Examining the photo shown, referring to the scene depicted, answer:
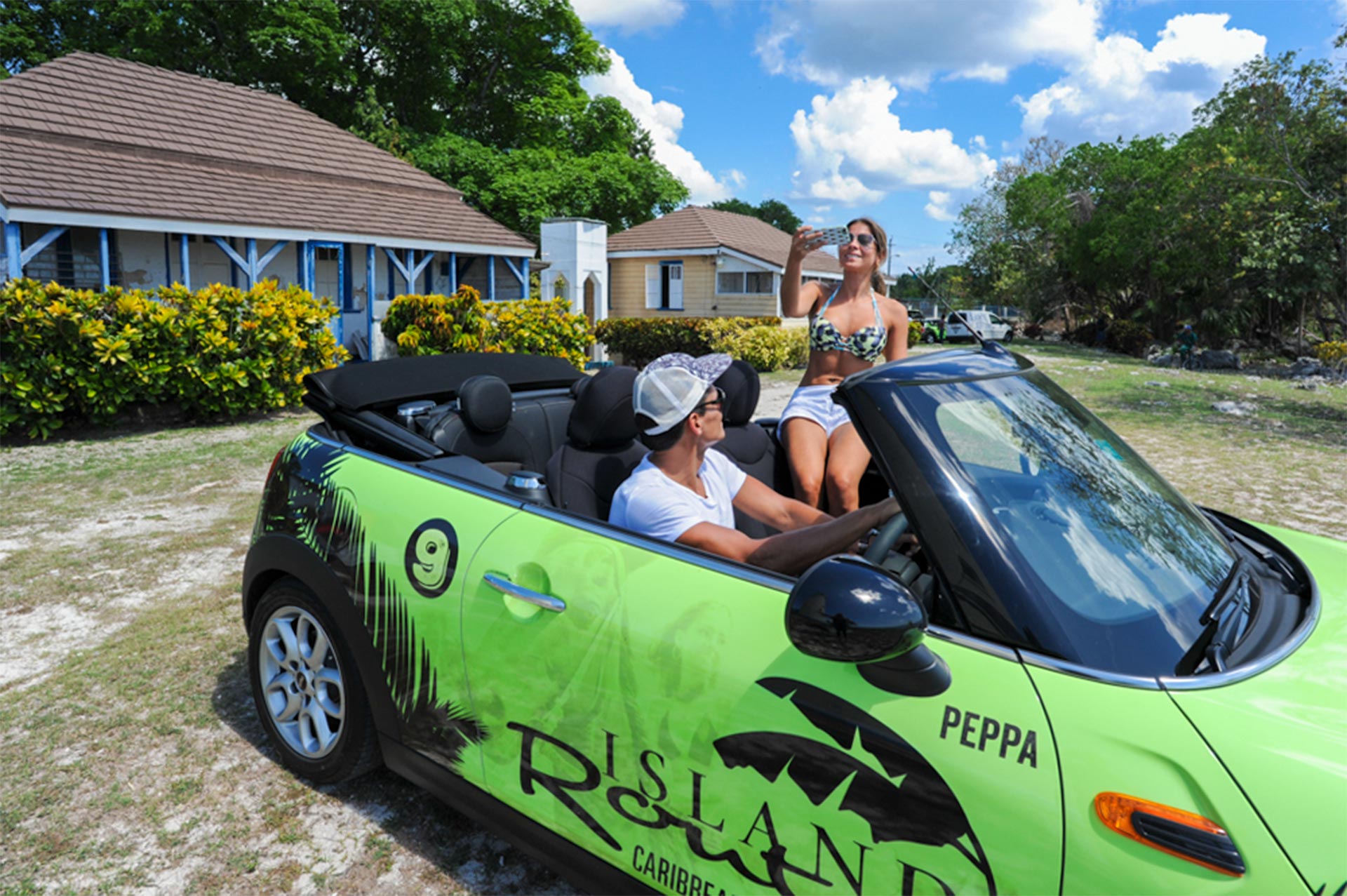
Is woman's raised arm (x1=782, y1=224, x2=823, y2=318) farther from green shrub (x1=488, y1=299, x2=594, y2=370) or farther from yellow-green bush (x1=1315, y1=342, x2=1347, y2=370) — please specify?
yellow-green bush (x1=1315, y1=342, x2=1347, y2=370)

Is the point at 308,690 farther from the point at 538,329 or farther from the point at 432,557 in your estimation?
the point at 538,329

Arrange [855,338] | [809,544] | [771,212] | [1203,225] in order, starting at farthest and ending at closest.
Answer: [771,212]
[1203,225]
[855,338]
[809,544]

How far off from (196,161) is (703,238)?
17668 mm

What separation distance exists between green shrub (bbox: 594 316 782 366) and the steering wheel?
17505 millimetres

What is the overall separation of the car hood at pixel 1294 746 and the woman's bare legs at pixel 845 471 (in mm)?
1874

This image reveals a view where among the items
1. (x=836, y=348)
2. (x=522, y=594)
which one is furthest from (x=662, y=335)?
(x=522, y=594)

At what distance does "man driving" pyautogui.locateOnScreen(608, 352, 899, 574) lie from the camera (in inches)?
88.1

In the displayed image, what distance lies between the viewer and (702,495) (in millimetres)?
2908

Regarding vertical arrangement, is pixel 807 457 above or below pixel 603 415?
below

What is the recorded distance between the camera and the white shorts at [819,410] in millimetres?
3682

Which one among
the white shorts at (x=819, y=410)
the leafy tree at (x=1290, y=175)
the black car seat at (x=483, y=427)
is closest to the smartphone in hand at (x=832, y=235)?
the white shorts at (x=819, y=410)

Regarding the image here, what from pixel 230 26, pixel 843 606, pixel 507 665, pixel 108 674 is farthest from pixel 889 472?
pixel 230 26

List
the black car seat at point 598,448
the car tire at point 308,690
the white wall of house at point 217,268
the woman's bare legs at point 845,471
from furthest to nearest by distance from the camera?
the white wall of house at point 217,268 < the woman's bare legs at point 845,471 < the black car seat at point 598,448 < the car tire at point 308,690

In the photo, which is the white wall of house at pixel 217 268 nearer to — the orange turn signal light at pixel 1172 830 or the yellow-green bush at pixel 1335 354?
the orange turn signal light at pixel 1172 830
